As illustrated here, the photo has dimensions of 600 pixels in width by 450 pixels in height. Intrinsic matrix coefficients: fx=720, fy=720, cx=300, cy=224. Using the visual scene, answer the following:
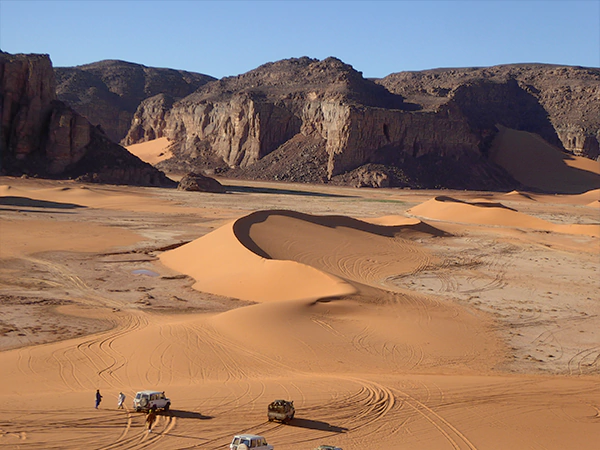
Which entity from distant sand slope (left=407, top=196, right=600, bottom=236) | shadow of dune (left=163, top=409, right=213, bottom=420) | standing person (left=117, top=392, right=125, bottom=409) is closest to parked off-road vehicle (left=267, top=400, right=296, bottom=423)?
shadow of dune (left=163, top=409, right=213, bottom=420)

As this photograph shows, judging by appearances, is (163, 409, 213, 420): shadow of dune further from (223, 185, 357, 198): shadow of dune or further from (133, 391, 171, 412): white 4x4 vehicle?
(223, 185, 357, 198): shadow of dune

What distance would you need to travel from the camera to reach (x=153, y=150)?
104000 mm

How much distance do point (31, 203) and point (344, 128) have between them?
41.3m

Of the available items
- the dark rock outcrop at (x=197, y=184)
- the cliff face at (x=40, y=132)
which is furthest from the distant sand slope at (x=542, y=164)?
the cliff face at (x=40, y=132)

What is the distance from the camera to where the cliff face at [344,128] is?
265 feet

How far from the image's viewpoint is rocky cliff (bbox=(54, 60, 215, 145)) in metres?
116

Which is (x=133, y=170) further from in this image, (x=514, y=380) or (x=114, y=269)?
(x=514, y=380)

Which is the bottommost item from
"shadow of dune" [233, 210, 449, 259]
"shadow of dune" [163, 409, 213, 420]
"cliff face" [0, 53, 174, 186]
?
"shadow of dune" [163, 409, 213, 420]

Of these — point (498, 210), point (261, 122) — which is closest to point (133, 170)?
point (261, 122)

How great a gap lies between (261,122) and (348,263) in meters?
61.1

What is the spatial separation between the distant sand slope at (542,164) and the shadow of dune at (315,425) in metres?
77.5

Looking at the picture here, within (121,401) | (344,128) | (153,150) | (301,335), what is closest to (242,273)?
(301,335)

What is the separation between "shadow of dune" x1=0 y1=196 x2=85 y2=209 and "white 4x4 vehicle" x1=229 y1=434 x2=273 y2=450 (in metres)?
38.6

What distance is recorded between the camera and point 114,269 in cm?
2500
